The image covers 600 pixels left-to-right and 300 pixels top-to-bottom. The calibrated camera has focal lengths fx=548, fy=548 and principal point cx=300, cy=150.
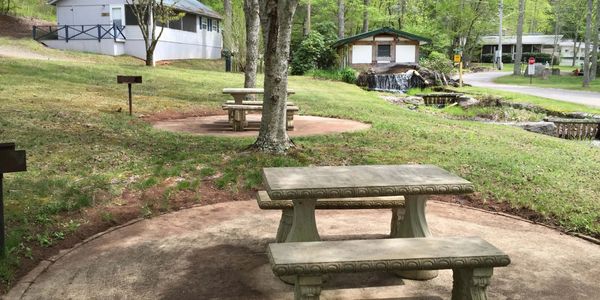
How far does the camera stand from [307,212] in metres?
4.08

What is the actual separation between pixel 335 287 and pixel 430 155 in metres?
4.87

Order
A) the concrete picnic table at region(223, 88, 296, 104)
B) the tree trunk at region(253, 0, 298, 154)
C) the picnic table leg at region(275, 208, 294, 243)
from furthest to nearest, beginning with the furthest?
the concrete picnic table at region(223, 88, 296, 104) → the tree trunk at region(253, 0, 298, 154) → the picnic table leg at region(275, 208, 294, 243)

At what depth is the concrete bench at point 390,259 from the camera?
3074 mm

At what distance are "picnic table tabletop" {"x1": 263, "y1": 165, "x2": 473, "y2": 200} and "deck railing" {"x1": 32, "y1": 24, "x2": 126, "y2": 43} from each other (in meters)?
28.2

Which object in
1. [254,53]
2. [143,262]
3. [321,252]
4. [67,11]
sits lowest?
[143,262]

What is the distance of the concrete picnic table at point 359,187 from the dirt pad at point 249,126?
5621 mm

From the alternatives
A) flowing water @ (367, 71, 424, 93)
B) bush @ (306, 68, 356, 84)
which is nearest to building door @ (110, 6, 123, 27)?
bush @ (306, 68, 356, 84)

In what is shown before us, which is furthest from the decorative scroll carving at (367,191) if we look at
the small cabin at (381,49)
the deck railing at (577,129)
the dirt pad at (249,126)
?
the small cabin at (381,49)

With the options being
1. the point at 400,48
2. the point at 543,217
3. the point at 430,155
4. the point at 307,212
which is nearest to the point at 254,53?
the point at 430,155

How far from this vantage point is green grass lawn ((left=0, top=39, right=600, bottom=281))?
5.89 meters

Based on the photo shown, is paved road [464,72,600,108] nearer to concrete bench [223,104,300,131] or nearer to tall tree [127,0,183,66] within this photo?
concrete bench [223,104,300,131]

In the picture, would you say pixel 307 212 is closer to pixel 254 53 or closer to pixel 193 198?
pixel 193 198

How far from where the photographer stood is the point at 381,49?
33688mm

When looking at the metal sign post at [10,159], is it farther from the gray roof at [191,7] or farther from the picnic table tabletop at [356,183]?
the gray roof at [191,7]
